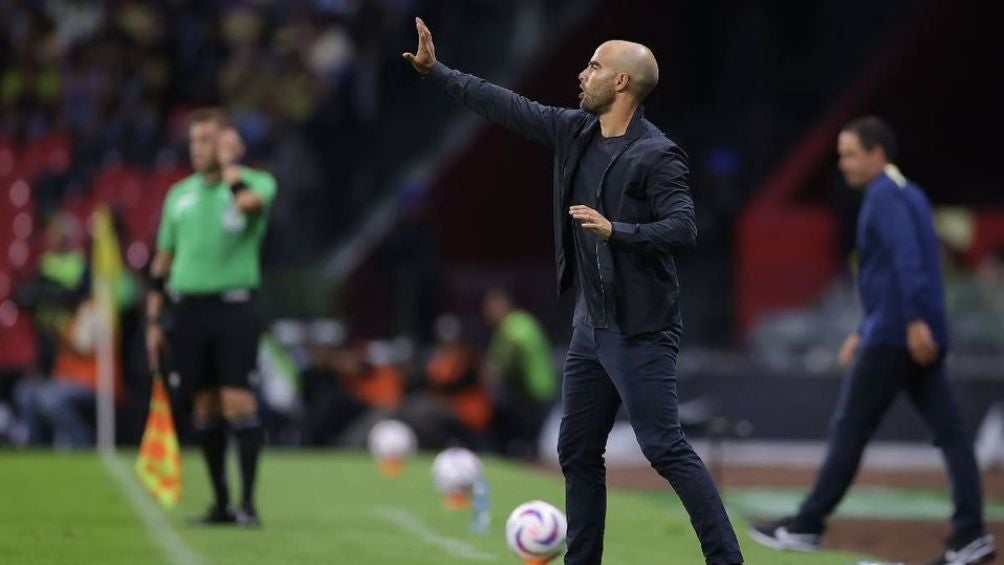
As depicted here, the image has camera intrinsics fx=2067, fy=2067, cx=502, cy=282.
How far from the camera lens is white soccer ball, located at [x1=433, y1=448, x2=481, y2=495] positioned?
45.6ft

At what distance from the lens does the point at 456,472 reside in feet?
45.8

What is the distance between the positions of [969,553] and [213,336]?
4545 mm

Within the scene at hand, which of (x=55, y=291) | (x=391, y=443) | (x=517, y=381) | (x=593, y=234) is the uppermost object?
(x=55, y=291)

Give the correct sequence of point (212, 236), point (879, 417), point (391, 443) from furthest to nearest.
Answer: point (391, 443), point (212, 236), point (879, 417)

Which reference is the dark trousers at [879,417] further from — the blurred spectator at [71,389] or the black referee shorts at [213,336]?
the blurred spectator at [71,389]

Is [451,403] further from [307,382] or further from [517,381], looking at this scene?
[307,382]

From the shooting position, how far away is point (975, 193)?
27.0m

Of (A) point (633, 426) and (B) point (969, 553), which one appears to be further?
(B) point (969, 553)

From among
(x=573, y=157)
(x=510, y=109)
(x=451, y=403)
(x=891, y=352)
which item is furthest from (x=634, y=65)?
(x=451, y=403)

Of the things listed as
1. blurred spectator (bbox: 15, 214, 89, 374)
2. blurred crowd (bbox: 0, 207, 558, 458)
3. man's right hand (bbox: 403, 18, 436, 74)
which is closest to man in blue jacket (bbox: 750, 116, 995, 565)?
man's right hand (bbox: 403, 18, 436, 74)

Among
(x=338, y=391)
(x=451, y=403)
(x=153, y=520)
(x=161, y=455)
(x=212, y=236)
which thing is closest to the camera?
(x=212, y=236)

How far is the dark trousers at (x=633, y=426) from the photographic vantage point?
8.47 meters

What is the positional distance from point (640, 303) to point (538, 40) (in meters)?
19.0

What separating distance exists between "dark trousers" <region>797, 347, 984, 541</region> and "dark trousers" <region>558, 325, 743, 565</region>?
2865 mm
